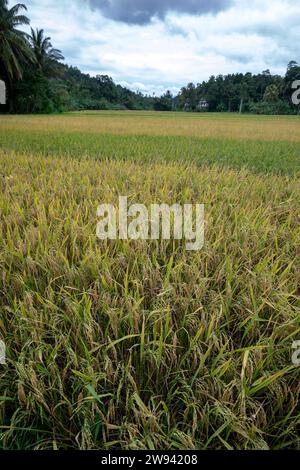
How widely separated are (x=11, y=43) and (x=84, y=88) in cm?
3385

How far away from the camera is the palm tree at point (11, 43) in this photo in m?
18.9

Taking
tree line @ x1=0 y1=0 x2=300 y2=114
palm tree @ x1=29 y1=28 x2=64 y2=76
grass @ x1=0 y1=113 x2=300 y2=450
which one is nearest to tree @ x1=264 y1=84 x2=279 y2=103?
tree line @ x1=0 y1=0 x2=300 y2=114

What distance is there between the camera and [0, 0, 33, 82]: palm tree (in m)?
18.9

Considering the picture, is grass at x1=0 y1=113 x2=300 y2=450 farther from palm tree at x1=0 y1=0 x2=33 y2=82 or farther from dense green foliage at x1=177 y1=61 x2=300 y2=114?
dense green foliage at x1=177 y1=61 x2=300 y2=114

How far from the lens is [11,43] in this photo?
20.1 m

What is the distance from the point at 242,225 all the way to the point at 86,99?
5007 cm

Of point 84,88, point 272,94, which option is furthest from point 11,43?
point 272,94

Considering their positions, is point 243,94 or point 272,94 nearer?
point 272,94

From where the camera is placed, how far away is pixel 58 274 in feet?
4.30

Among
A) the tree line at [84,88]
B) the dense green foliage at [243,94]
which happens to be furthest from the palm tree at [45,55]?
the dense green foliage at [243,94]

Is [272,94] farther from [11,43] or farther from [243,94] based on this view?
[11,43]

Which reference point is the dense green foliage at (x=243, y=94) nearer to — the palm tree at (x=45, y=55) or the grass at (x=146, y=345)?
the palm tree at (x=45, y=55)

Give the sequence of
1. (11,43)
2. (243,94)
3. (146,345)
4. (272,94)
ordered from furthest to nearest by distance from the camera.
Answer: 1. (243,94)
2. (272,94)
3. (11,43)
4. (146,345)
